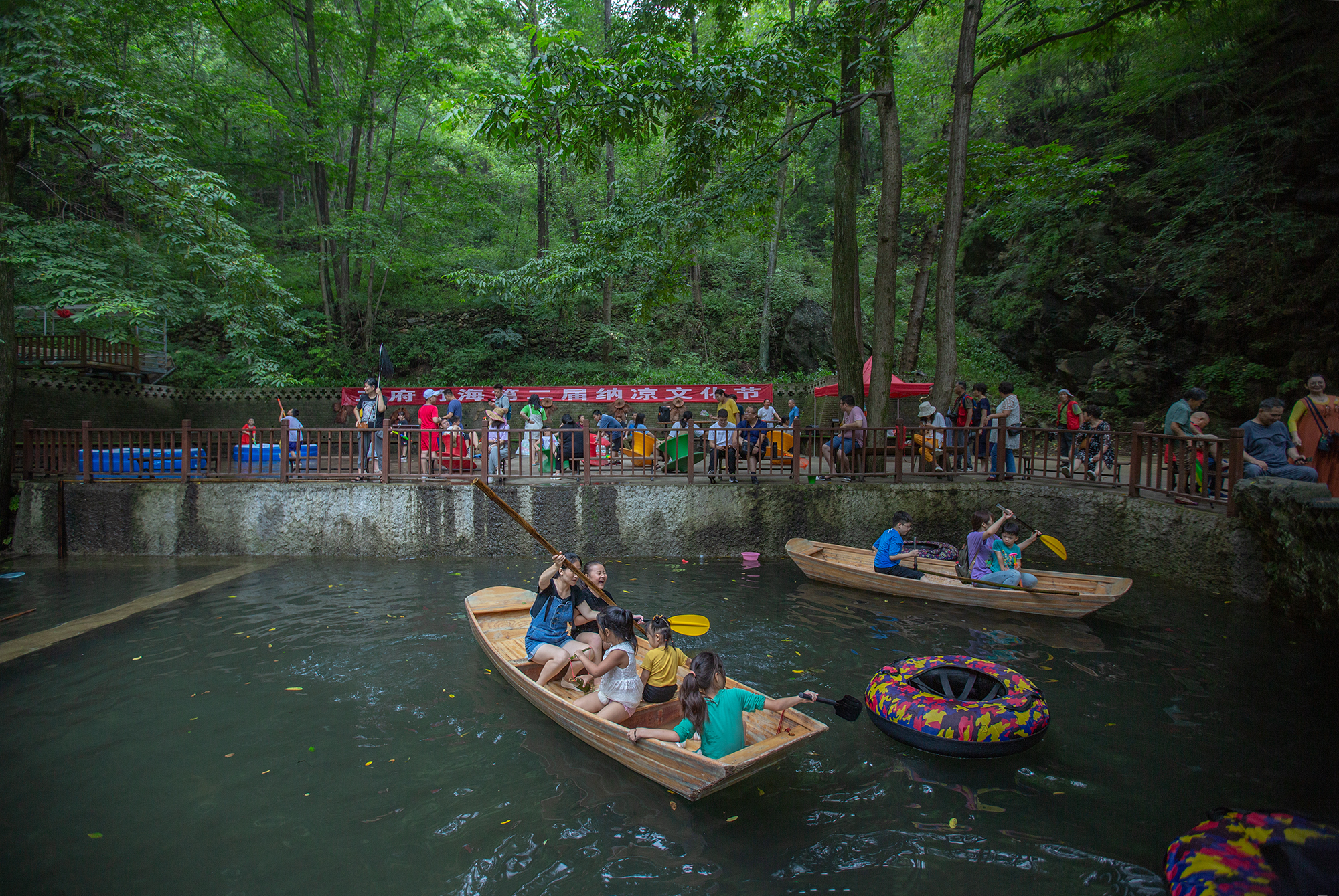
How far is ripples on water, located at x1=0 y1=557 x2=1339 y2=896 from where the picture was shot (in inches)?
152

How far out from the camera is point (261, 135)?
948 inches

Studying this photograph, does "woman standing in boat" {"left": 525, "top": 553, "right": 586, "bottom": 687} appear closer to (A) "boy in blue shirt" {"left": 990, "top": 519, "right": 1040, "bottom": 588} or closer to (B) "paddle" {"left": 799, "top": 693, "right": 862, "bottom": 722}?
(B) "paddle" {"left": 799, "top": 693, "right": 862, "bottom": 722}

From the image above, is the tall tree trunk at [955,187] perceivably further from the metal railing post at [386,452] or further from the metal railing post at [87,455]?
the metal railing post at [87,455]

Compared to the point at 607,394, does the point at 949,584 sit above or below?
below

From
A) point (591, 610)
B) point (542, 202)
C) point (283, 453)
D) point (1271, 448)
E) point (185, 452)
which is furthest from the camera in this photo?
point (542, 202)

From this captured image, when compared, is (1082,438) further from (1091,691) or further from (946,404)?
(1091,691)

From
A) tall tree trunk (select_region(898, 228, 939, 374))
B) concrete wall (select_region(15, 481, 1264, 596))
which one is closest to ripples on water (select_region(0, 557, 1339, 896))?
concrete wall (select_region(15, 481, 1264, 596))

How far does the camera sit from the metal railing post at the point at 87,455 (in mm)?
10883

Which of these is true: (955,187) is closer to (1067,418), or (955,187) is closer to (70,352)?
(1067,418)

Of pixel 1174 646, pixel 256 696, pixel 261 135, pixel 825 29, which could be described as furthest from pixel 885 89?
pixel 261 135

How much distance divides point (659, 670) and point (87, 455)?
11577mm

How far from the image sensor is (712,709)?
4309 mm

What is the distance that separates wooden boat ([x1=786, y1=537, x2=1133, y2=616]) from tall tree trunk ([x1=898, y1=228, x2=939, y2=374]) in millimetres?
12758

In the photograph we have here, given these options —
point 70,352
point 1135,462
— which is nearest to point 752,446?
point 1135,462
